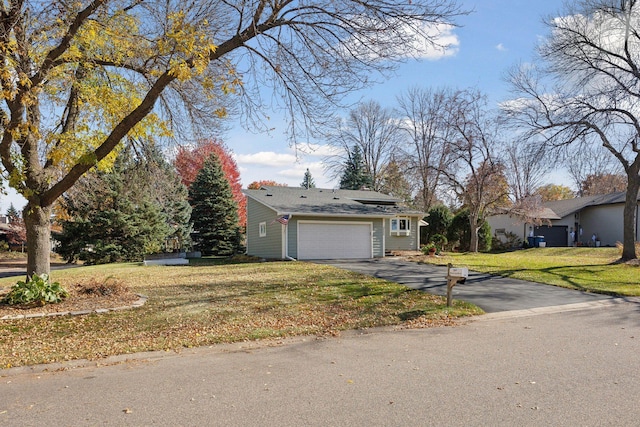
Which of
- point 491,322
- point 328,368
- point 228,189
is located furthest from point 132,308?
point 228,189

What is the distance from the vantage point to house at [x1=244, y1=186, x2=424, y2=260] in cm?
2192

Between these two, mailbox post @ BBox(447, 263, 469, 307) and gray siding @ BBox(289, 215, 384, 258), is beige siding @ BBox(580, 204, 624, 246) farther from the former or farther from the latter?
mailbox post @ BBox(447, 263, 469, 307)

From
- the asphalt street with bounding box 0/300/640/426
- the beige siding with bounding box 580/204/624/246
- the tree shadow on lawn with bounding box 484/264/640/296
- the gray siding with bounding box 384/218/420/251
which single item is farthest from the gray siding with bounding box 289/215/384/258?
the beige siding with bounding box 580/204/624/246

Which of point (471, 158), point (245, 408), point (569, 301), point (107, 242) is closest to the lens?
point (245, 408)

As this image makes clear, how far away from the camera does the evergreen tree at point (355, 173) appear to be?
4297cm

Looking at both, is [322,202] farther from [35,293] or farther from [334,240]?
[35,293]

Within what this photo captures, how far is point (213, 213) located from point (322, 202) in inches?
422

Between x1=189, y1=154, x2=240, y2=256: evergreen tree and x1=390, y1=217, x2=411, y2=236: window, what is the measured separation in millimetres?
11316

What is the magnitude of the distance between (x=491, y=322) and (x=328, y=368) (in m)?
4.31

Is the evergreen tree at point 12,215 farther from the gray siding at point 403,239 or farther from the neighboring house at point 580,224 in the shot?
the neighboring house at point 580,224

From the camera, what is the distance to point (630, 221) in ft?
62.7

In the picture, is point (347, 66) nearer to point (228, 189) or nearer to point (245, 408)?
point (245, 408)

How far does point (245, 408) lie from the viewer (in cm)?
417

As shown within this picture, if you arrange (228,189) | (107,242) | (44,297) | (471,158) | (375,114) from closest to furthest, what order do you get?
(44,297) → (107,242) → (471,158) → (228,189) → (375,114)
